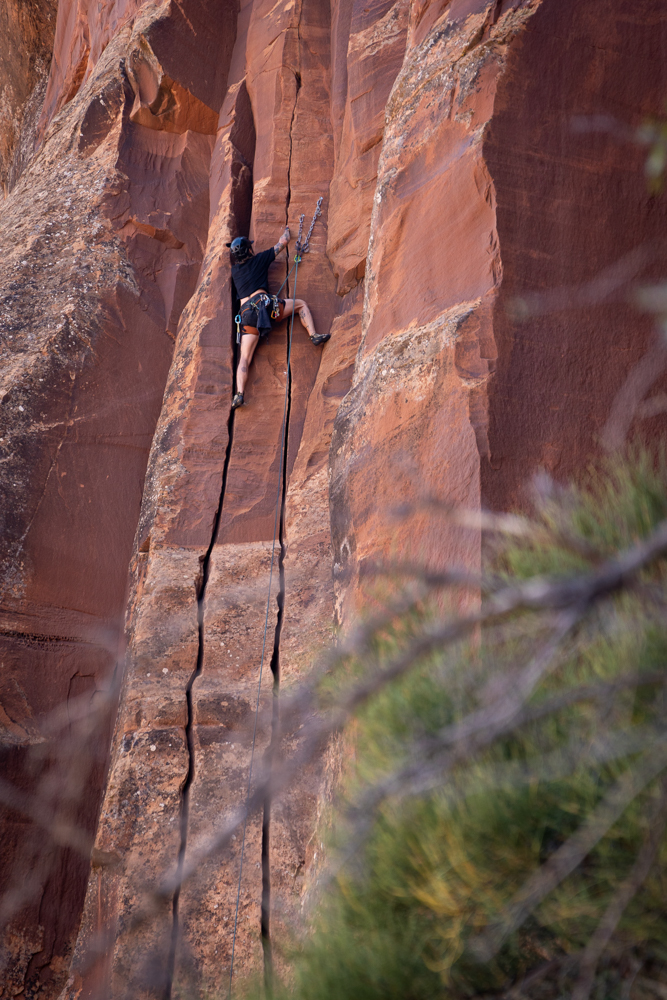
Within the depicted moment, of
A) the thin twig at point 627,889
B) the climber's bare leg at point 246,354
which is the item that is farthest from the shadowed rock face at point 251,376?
the thin twig at point 627,889

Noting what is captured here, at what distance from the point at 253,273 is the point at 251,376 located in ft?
2.74

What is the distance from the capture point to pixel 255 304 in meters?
6.01

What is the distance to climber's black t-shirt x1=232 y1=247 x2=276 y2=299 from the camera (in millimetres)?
6141

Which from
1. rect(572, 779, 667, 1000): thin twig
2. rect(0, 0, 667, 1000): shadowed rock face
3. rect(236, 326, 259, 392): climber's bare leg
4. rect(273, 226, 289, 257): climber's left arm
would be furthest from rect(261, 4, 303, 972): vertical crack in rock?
rect(572, 779, 667, 1000): thin twig

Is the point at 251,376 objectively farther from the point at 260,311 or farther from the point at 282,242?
the point at 282,242

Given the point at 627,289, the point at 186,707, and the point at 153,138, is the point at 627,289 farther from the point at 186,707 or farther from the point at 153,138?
the point at 153,138

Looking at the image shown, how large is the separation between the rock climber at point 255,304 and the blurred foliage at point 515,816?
431cm

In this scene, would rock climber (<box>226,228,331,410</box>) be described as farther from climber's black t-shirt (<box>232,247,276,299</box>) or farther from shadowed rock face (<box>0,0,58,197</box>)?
shadowed rock face (<box>0,0,58,197</box>)

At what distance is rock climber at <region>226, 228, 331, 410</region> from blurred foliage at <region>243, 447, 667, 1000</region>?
431cm

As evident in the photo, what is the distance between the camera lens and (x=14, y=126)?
11.9m

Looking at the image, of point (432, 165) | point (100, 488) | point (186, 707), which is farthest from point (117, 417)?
point (432, 165)

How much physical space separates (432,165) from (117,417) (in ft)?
11.5

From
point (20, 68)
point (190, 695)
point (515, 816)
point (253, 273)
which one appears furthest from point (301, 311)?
point (20, 68)

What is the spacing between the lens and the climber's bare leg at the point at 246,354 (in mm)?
5969
